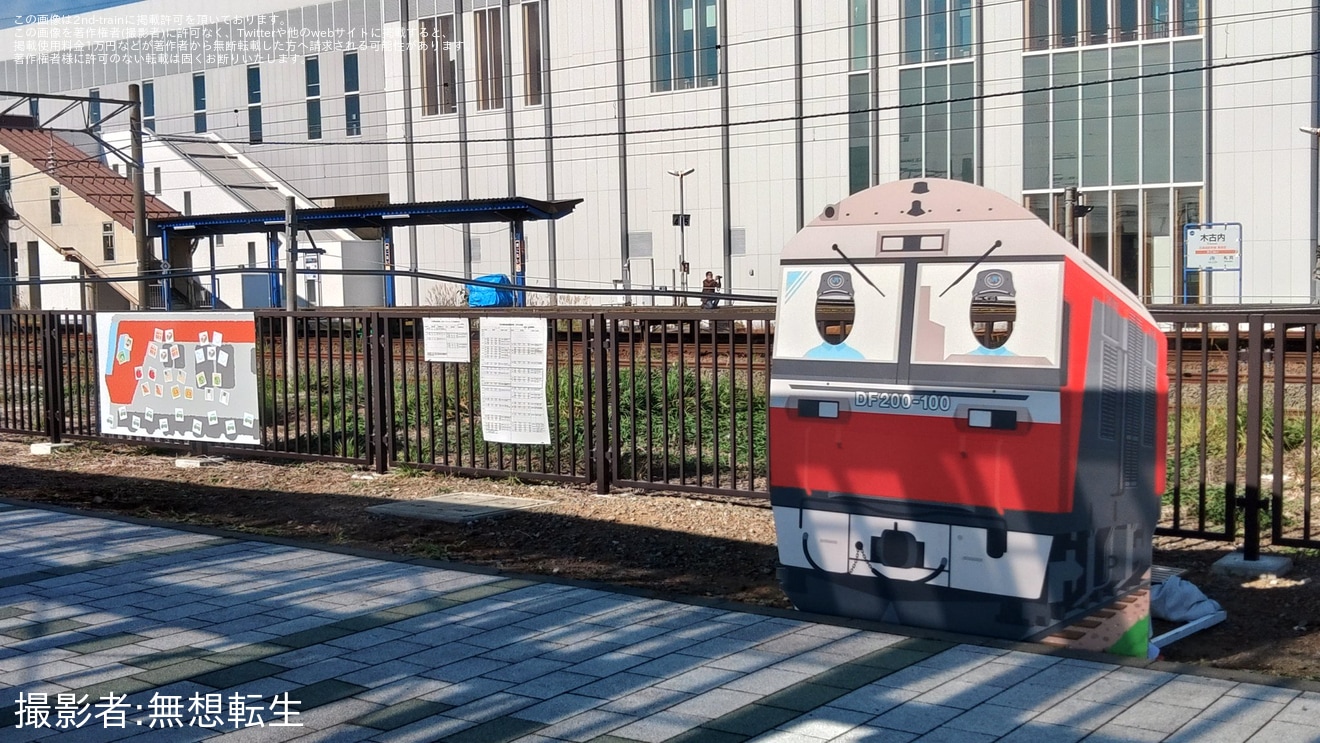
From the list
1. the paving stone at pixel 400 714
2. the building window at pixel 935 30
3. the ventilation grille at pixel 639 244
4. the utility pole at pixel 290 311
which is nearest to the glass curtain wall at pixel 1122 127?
the building window at pixel 935 30

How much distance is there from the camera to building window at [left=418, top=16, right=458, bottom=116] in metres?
44.9

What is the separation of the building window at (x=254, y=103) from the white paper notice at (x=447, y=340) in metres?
42.0

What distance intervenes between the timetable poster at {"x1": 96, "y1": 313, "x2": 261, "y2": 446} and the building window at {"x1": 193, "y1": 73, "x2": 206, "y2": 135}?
134 feet

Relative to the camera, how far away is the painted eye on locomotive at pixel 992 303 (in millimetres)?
5777

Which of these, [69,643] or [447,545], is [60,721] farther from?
[447,545]

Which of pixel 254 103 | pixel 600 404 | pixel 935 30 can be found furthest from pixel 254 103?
pixel 600 404

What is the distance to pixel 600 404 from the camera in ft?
35.5

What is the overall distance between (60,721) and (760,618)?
10.6ft

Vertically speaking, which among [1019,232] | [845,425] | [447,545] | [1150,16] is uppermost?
[1150,16]

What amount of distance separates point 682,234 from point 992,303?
3226cm

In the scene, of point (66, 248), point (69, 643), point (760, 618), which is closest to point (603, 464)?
point (760, 618)

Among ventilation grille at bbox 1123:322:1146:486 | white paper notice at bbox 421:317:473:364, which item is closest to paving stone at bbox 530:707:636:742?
ventilation grille at bbox 1123:322:1146:486

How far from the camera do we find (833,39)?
36594 millimetres

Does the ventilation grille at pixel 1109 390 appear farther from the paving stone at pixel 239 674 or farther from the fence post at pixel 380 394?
the fence post at pixel 380 394
